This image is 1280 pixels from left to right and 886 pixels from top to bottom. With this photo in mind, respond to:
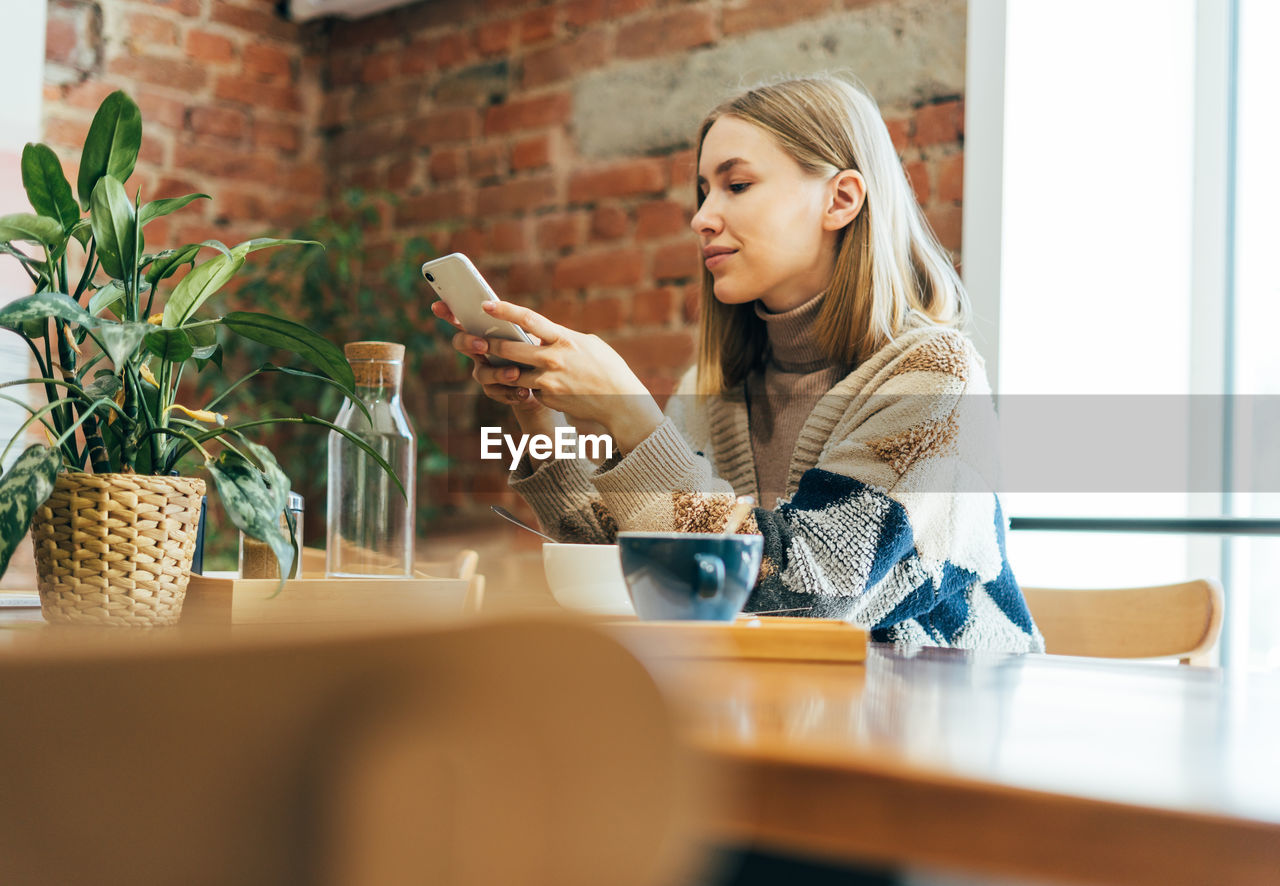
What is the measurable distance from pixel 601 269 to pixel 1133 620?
1.57m

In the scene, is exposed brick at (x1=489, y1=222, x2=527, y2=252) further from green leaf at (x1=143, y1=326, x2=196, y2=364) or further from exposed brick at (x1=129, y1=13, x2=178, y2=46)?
green leaf at (x1=143, y1=326, x2=196, y2=364)

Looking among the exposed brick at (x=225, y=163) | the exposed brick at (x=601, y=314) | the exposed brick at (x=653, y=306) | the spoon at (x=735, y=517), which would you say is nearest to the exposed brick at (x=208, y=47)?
the exposed brick at (x=225, y=163)

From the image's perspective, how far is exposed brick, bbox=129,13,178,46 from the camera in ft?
8.82

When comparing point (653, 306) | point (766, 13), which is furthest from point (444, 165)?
point (766, 13)

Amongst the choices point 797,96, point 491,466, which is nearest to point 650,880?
point 797,96

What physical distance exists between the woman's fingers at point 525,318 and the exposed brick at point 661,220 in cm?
125

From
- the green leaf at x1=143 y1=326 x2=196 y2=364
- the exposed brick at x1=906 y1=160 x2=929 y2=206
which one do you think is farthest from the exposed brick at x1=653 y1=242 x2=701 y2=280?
the green leaf at x1=143 y1=326 x2=196 y2=364

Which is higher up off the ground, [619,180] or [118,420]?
[619,180]

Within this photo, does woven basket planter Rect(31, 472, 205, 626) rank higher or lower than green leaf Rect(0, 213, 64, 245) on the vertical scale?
lower

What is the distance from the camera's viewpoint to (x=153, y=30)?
2723 millimetres

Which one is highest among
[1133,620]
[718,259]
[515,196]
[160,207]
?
[515,196]

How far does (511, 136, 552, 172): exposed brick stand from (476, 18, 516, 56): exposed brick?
254 mm

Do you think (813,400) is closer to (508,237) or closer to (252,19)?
(508,237)

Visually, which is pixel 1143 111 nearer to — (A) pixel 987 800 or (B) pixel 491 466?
(B) pixel 491 466
